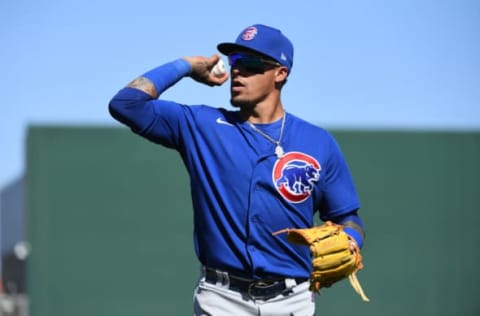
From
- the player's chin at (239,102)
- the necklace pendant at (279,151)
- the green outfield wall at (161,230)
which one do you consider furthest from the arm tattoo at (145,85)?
the green outfield wall at (161,230)

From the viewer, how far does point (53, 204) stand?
1199 cm

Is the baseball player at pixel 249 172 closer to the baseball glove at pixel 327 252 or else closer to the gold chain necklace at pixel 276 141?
the gold chain necklace at pixel 276 141

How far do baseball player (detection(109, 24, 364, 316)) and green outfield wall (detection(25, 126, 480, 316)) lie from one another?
7273mm

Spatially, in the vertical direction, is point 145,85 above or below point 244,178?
above

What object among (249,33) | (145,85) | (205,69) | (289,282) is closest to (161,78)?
(145,85)

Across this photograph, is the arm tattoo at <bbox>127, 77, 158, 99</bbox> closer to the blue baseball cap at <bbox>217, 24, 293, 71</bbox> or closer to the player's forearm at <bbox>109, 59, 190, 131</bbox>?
the player's forearm at <bbox>109, 59, 190, 131</bbox>

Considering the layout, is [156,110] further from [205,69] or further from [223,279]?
[223,279]

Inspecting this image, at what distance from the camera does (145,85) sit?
15.8 feet

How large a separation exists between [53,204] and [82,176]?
1.68 feet

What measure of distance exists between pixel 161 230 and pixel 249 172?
7.59m

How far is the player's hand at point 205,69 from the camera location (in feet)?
16.4

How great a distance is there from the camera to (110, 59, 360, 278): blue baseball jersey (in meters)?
4.71

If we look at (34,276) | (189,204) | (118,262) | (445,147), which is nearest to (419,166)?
(445,147)

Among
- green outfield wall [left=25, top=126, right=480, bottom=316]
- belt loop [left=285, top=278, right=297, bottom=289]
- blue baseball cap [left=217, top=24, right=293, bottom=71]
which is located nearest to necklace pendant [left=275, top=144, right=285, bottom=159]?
blue baseball cap [left=217, top=24, right=293, bottom=71]
